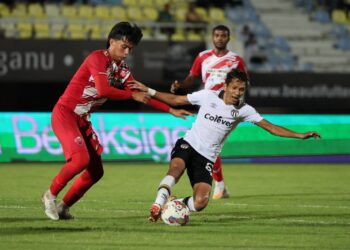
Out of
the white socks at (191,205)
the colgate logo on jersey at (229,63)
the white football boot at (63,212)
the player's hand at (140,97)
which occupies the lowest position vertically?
the white football boot at (63,212)

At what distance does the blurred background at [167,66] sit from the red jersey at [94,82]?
37.5 feet

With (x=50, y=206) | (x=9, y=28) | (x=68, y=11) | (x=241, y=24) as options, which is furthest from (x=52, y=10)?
(x=50, y=206)

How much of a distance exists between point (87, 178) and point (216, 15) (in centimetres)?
2080

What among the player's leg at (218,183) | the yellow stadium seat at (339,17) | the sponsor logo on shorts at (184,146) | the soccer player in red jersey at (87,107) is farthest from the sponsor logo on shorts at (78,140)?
the yellow stadium seat at (339,17)

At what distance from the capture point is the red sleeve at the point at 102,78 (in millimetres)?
10711

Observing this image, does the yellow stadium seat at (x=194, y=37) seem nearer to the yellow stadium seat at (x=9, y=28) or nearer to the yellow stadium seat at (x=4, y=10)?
the yellow stadium seat at (x=9, y=28)

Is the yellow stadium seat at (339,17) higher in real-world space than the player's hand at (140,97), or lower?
lower

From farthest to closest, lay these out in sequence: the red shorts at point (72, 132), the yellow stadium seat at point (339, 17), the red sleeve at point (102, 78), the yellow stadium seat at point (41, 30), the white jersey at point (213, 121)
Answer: the yellow stadium seat at point (339, 17) → the yellow stadium seat at point (41, 30) → the white jersey at point (213, 121) → the red shorts at point (72, 132) → the red sleeve at point (102, 78)

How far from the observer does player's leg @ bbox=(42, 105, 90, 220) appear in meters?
10.9

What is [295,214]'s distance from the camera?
12.7m

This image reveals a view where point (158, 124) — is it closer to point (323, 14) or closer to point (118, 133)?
point (118, 133)

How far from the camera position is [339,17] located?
3428 cm

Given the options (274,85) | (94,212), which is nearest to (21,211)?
(94,212)

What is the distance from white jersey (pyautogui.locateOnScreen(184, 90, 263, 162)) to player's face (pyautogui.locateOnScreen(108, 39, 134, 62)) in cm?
101
